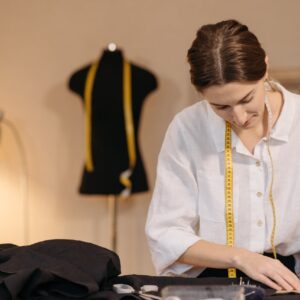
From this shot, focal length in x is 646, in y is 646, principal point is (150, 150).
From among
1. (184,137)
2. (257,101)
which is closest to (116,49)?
(184,137)

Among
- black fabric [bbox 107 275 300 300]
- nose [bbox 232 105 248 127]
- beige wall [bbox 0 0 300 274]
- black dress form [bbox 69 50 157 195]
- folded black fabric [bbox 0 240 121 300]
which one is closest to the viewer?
folded black fabric [bbox 0 240 121 300]

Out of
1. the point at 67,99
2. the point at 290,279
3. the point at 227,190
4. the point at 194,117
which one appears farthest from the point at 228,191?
the point at 67,99

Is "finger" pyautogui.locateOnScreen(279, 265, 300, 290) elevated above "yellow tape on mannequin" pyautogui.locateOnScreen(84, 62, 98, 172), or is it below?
below

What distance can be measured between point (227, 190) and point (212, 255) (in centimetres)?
20

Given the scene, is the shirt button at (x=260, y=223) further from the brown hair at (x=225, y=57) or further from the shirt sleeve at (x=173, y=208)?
the brown hair at (x=225, y=57)

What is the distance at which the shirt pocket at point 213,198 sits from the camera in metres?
1.68

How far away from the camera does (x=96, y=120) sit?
10.1ft

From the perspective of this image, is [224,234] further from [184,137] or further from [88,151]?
[88,151]

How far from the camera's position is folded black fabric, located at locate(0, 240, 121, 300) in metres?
1.26

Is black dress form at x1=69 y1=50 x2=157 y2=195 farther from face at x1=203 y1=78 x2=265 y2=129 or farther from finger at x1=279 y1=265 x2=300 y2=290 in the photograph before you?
finger at x1=279 y1=265 x2=300 y2=290

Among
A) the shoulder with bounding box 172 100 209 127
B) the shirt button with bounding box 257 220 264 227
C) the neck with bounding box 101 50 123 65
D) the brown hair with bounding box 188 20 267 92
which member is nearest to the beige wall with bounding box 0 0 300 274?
the neck with bounding box 101 50 123 65

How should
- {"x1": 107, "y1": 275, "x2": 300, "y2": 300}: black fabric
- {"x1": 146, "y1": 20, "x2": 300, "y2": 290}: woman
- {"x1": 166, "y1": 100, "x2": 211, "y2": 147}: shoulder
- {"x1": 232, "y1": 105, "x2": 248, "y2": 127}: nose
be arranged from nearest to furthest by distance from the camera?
1. {"x1": 107, "y1": 275, "x2": 300, "y2": 300}: black fabric
2. {"x1": 232, "y1": 105, "x2": 248, "y2": 127}: nose
3. {"x1": 146, "y1": 20, "x2": 300, "y2": 290}: woman
4. {"x1": 166, "y1": 100, "x2": 211, "y2": 147}: shoulder

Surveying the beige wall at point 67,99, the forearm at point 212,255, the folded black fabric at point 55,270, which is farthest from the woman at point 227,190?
the beige wall at point 67,99

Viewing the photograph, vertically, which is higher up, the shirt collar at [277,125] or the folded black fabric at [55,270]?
the shirt collar at [277,125]
